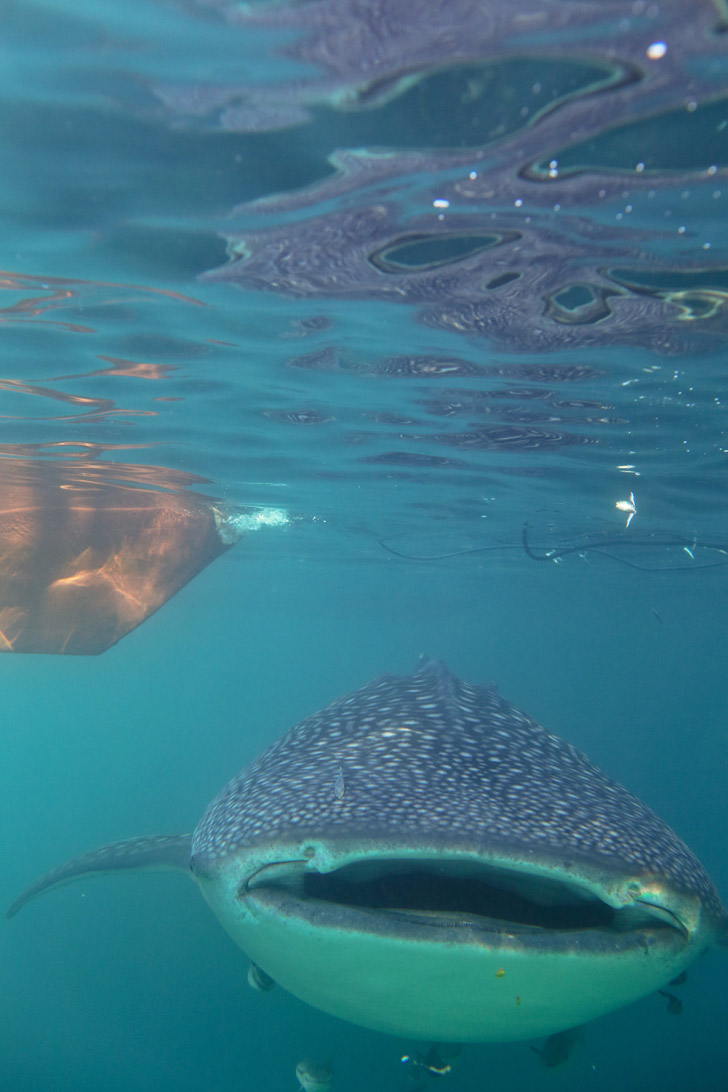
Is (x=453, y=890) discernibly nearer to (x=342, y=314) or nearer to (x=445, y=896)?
(x=445, y=896)

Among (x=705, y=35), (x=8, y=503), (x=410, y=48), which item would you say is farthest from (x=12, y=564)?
(x=705, y=35)

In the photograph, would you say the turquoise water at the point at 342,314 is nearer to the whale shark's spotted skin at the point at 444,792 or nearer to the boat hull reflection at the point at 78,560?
the boat hull reflection at the point at 78,560

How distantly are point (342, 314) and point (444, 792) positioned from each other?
6074mm

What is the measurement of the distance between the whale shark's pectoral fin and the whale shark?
2760 mm

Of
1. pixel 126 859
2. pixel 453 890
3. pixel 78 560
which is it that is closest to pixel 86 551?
pixel 78 560

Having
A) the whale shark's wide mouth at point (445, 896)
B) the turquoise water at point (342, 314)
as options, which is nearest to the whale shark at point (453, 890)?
the whale shark's wide mouth at point (445, 896)

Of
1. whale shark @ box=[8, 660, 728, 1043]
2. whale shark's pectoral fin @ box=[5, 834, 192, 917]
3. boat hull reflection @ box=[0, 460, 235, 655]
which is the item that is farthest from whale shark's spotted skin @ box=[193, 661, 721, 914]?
boat hull reflection @ box=[0, 460, 235, 655]

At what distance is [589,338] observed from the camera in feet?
26.9

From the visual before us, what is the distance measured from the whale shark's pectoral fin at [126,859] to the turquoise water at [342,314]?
17.7ft

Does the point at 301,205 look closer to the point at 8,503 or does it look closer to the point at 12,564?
the point at 12,564

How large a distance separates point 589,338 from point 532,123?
3.99 metres

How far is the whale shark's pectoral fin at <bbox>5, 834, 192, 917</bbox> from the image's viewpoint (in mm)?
6824

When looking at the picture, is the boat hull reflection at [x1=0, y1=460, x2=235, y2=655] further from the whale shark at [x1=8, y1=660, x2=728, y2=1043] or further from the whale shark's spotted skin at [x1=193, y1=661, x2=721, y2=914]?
the whale shark at [x1=8, y1=660, x2=728, y2=1043]

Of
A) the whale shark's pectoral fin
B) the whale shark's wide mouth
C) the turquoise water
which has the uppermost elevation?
the turquoise water
